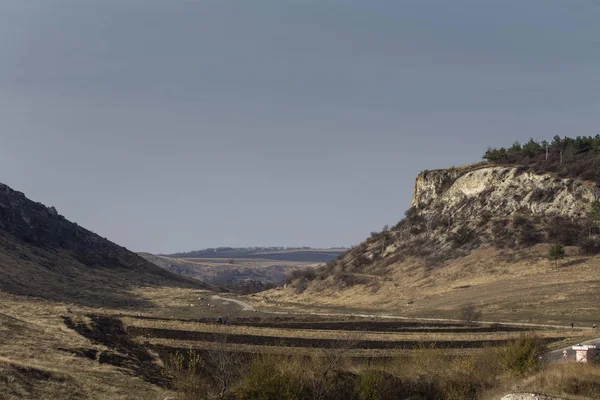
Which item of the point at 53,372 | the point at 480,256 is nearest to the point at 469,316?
the point at 480,256

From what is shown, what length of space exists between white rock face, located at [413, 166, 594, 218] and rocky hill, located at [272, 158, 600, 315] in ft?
0.78

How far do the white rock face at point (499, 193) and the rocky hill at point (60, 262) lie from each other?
250 feet

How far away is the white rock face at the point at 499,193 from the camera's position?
378 feet

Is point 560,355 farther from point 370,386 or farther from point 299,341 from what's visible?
point 299,341

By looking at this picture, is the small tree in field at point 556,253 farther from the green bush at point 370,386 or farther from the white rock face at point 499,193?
the green bush at point 370,386

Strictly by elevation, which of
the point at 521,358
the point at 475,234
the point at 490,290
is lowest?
the point at 521,358

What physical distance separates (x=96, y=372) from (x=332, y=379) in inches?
556

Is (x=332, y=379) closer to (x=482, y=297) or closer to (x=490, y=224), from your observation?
(x=482, y=297)

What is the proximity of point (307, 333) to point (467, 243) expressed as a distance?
65911 mm

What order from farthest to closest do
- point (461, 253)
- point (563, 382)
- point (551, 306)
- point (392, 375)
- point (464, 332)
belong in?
point (461, 253)
point (551, 306)
point (464, 332)
point (392, 375)
point (563, 382)

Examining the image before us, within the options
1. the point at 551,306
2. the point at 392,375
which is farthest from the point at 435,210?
the point at 392,375

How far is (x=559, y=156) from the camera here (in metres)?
137

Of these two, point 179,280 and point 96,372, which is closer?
point 96,372

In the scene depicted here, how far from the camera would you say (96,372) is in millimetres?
34375
